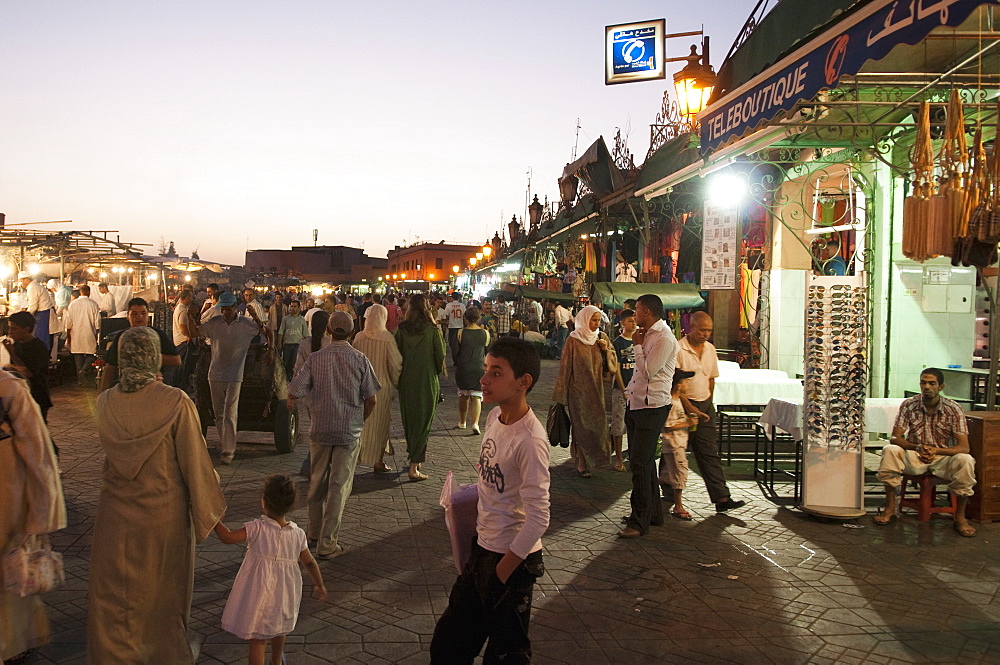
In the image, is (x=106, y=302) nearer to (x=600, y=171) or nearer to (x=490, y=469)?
(x=600, y=171)

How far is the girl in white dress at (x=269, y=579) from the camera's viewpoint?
12.6ft

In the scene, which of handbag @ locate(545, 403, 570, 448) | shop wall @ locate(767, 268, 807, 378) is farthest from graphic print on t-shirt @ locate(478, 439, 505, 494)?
shop wall @ locate(767, 268, 807, 378)

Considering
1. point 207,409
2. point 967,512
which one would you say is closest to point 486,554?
point 967,512

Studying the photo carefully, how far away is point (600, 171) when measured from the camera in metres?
16.1

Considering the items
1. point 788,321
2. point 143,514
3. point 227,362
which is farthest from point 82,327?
point 143,514

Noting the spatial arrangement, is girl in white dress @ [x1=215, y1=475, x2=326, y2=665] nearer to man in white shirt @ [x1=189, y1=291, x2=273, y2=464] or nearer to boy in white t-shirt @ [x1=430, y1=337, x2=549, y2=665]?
boy in white t-shirt @ [x1=430, y1=337, x2=549, y2=665]

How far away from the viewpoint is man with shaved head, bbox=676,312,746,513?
742 cm

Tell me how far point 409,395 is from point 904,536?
483cm

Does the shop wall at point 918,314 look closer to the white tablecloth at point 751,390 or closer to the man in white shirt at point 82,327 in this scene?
the white tablecloth at point 751,390

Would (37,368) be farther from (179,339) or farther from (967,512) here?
(967,512)

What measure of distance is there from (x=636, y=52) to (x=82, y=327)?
11.0m

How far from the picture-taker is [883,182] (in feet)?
33.5

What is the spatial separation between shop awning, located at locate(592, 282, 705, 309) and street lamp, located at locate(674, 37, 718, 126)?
2.64 m

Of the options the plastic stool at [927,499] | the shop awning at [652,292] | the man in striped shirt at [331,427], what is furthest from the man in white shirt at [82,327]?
the plastic stool at [927,499]
